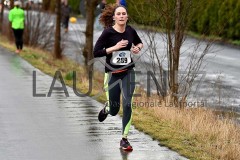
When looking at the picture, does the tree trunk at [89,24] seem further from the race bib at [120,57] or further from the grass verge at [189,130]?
the race bib at [120,57]

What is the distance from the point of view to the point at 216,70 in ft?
74.3

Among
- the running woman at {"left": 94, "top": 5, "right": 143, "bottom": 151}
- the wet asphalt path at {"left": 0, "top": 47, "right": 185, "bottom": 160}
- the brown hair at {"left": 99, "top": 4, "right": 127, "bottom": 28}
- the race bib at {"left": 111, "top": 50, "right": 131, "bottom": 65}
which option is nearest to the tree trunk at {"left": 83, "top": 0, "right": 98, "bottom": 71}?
the wet asphalt path at {"left": 0, "top": 47, "right": 185, "bottom": 160}

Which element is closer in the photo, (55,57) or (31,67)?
(31,67)

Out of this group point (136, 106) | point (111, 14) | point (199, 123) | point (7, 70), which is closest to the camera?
point (111, 14)

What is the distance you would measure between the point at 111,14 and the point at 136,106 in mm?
4110

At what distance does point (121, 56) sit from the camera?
9266 millimetres

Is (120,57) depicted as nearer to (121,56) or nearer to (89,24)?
(121,56)

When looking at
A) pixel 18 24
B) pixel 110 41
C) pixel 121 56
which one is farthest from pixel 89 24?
pixel 121 56

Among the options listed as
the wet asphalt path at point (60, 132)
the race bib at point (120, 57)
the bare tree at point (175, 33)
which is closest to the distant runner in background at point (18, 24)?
the wet asphalt path at point (60, 132)

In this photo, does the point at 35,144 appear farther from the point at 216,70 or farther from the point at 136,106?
the point at 216,70

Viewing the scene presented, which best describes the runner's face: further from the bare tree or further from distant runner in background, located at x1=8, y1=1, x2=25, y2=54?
distant runner in background, located at x1=8, y1=1, x2=25, y2=54

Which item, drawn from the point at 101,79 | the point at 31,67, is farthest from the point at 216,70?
the point at 31,67

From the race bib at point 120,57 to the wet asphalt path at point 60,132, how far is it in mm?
1082

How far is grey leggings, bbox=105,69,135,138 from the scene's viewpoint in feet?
30.6
